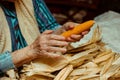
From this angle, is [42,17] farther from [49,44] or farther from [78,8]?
[78,8]

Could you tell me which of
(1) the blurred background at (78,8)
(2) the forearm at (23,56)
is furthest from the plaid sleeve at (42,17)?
(1) the blurred background at (78,8)

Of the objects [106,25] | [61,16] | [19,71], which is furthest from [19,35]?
[61,16]

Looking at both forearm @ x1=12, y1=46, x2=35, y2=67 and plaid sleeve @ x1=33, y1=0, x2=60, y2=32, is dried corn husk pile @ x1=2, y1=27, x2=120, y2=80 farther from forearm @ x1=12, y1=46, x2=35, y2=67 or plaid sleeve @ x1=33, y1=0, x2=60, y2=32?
plaid sleeve @ x1=33, y1=0, x2=60, y2=32

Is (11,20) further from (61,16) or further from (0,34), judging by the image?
(61,16)

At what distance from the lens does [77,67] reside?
0.94 metres

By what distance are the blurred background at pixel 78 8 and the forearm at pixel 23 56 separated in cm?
179

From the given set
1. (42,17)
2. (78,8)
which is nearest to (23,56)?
(42,17)

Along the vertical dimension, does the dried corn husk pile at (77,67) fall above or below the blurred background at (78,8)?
below

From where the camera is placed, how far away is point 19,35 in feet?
3.80

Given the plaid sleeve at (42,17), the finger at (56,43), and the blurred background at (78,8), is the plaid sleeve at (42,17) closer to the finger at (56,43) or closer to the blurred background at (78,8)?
the finger at (56,43)

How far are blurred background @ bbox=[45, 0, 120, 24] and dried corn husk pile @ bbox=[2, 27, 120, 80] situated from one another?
1.76 meters

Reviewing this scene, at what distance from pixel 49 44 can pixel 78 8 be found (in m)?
1.89

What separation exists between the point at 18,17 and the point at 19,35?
0.26 ft

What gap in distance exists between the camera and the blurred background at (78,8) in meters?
2.71
